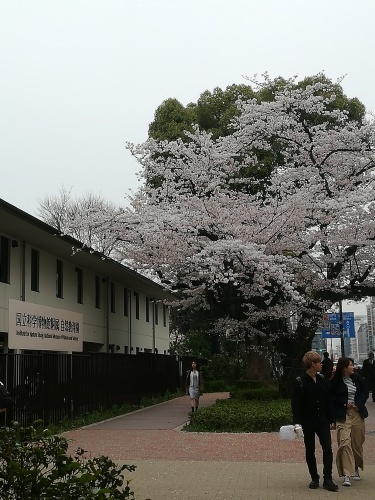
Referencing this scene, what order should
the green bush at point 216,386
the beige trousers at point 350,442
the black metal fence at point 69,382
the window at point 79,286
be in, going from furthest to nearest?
the green bush at point 216,386 → the window at point 79,286 → the black metal fence at point 69,382 → the beige trousers at point 350,442

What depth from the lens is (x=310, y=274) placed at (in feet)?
78.8

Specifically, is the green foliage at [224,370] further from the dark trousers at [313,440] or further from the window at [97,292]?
the dark trousers at [313,440]

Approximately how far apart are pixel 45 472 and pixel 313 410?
17.0ft

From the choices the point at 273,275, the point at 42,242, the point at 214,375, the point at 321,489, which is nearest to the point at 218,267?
the point at 273,275

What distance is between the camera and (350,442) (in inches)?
390

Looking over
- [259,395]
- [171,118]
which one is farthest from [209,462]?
[171,118]

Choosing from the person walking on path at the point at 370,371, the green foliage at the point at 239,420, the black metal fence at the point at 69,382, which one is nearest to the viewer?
the black metal fence at the point at 69,382

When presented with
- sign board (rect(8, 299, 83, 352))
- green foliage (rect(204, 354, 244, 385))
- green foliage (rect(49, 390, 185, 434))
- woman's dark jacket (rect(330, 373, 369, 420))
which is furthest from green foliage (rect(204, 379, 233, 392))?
woman's dark jacket (rect(330, 373, 369, 420))

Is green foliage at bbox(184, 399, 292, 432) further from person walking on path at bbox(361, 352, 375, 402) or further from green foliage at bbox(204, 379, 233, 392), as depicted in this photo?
green foliage at bbox(204, 379, 233, 392)

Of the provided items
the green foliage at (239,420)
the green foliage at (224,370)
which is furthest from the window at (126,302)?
the green foliage at (239,420)

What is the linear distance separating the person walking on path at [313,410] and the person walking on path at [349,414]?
25 cm

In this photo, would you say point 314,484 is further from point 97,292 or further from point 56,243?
point 97,292

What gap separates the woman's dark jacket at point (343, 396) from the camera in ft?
32.7

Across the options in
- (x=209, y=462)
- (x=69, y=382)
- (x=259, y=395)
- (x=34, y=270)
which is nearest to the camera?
(x=209, y=462)
